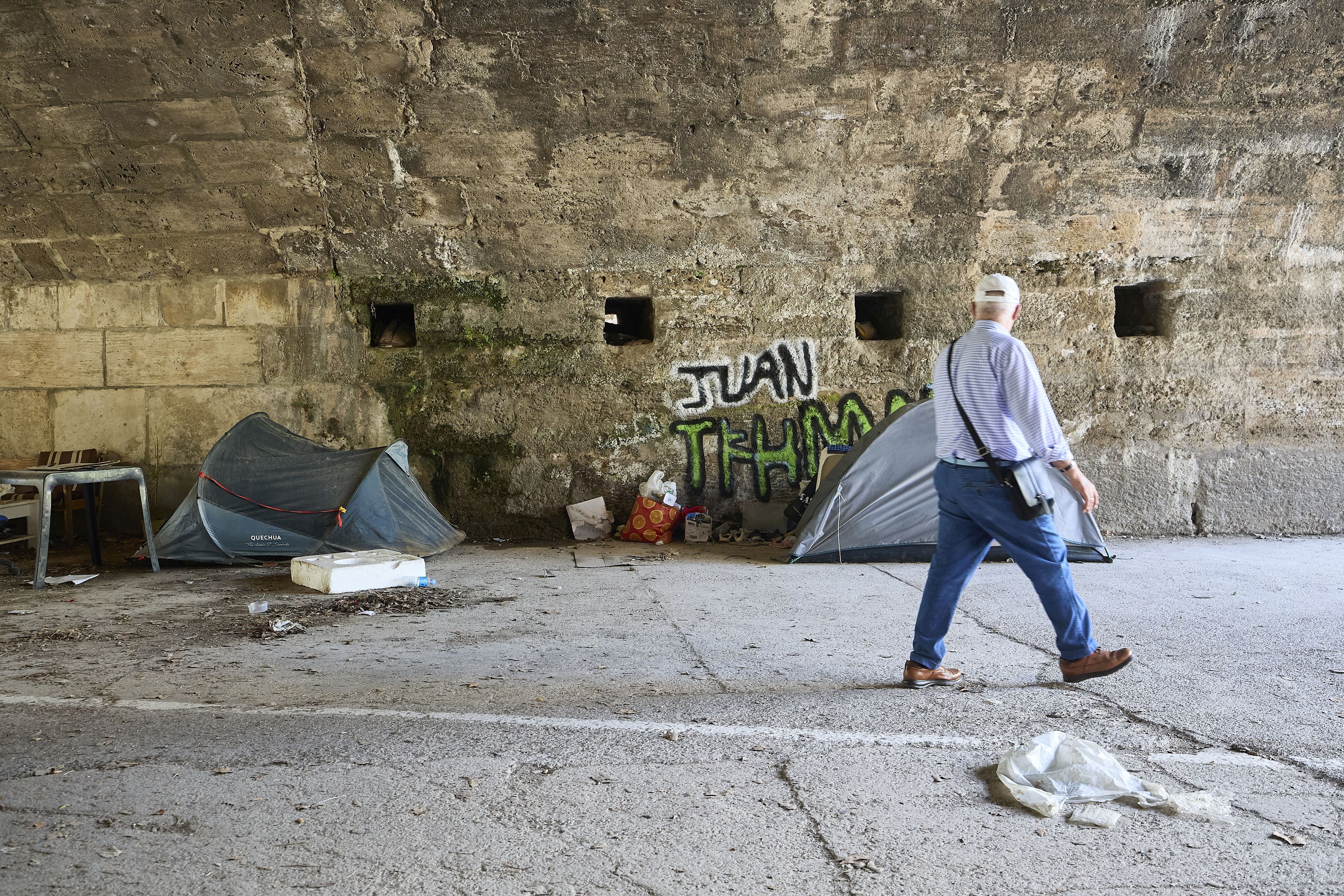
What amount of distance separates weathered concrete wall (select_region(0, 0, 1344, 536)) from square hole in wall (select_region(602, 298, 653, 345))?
0.66ft

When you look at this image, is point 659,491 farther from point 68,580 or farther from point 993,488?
point 993,488

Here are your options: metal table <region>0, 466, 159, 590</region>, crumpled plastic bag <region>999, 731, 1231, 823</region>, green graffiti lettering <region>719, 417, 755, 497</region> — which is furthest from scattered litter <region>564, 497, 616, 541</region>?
crumpled plastic bag <region>999, 731, 1231, 823</region>

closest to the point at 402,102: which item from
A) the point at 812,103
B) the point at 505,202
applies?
the point at 505,202

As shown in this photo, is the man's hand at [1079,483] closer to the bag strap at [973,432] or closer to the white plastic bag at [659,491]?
the bag strap at [973,432]

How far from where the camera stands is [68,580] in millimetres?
6000

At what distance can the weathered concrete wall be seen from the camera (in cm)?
672

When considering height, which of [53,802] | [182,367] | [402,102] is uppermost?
[402,102]

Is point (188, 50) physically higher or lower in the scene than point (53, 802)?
→ higher

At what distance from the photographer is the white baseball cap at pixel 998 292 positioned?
356cm

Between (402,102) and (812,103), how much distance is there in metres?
2.95

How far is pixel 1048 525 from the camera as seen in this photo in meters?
3.38

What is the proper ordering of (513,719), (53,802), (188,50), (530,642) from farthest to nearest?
(188,50) < (530,642) < (513,719) < (53,802)

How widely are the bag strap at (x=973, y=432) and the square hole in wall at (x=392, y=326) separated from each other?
5.36 metres

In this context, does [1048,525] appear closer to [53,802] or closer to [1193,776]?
[1193,776]
